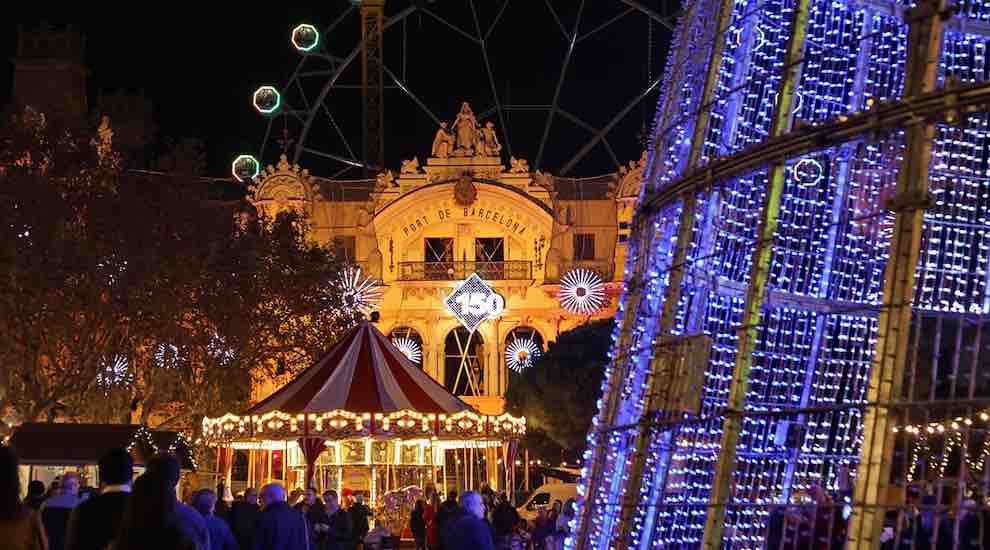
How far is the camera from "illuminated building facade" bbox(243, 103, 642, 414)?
5641cm

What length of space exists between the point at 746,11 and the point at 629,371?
78.2 inches

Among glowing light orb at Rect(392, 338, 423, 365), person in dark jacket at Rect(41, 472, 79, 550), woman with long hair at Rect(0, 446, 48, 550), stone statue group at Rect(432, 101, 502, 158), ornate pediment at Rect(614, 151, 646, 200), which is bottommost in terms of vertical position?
glowing light orb at Rect(392, 338, 423, 365)

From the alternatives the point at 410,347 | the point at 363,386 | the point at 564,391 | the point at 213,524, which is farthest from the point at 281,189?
the point at 213,524

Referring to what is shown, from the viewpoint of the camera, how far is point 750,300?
23.8 ft

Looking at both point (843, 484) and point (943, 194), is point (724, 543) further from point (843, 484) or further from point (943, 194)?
point (943, 194)

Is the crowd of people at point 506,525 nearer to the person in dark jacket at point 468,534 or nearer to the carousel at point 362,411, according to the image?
the carousel at point 362,411

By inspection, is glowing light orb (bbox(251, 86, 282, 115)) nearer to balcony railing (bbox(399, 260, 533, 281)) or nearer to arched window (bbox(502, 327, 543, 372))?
balcony railing (bbox(399, 260, 533, 281))

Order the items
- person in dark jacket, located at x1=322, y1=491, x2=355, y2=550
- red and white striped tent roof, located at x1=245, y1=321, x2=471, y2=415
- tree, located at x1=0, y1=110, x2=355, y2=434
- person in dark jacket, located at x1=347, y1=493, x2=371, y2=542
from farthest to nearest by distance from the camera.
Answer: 1. tree, located at x1=0, y1=110, x2=355, y2=434
2. red and white striped tent roof, located at x1=245, y1=321, x2=471, y2=415
3. person in dark jacket, located at x1=347, y1=493, x2=371, y2=542
4. person in dark jacket, located at x1=322, y1=491, x2=355, y2=550

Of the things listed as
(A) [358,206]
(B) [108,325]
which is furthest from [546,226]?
(B) [108,325]

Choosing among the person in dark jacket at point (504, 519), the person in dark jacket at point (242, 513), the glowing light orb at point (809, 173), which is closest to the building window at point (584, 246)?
the person in dark jacket at point (504, 519)

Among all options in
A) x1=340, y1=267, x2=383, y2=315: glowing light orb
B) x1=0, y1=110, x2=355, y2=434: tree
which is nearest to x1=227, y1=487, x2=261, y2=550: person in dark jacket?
x1=0, y1=110, x2=355, y2=434: tree

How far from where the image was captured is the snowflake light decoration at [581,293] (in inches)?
2159

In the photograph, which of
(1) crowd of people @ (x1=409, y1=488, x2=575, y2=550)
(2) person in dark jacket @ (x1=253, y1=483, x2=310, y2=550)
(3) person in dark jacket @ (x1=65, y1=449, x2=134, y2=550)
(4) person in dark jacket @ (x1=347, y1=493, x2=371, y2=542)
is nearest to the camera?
(3) person in dark jacket @ (x1=65, y1=449, x2=134, y2=550)

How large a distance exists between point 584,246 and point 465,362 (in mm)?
5843
